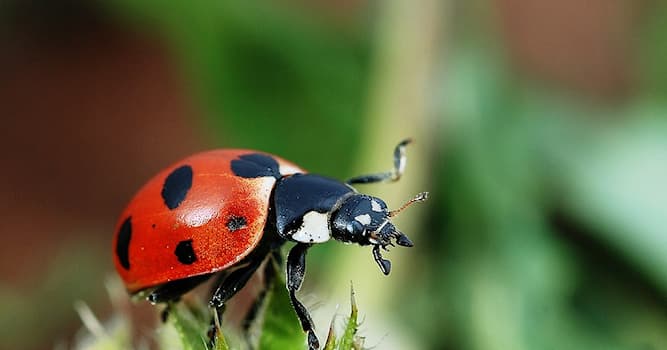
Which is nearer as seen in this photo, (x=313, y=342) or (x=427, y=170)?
(x=313, y=342)

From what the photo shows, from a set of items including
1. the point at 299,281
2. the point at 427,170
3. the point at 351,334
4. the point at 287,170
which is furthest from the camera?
the point at 427,170

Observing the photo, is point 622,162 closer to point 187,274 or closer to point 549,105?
point 549,105

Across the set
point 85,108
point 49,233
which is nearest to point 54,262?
point 49,233

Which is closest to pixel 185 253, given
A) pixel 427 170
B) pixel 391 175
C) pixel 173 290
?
pixel 173 290

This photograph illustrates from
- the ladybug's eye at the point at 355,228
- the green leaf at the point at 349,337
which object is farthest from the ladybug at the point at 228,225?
the green leaf at the point at 349,337

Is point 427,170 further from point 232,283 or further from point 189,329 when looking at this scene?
point 189,329

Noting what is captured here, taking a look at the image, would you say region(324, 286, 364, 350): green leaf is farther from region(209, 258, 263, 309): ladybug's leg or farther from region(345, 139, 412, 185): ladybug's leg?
region(345, 139, 412, 185): ladybug's leg

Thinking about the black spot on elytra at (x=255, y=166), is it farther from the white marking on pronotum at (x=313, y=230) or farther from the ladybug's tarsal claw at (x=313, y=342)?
the ladybug's tarsal claw at (x=313, y=342)
